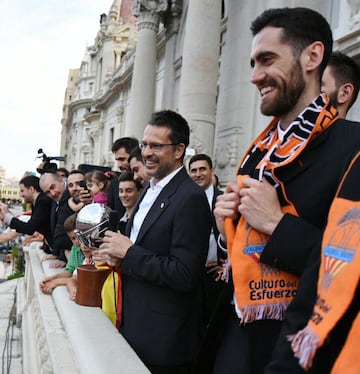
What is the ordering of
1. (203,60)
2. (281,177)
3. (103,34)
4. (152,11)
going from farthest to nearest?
(103,34) < (152,11) < (203,60) < (281,177)

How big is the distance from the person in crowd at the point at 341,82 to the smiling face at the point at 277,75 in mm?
793

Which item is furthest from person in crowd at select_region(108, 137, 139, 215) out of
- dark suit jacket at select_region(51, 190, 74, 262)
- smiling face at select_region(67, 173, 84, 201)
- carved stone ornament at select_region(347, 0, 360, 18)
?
carved stone ornament at select_region(347, 0, 360, 18)

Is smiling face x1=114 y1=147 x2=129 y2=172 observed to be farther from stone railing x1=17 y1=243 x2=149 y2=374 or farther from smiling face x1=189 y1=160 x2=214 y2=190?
stone railing x1=17 y1=243 x2=149 y2=374

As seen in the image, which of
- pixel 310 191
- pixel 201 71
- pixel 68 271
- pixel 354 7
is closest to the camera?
pixel 310 191

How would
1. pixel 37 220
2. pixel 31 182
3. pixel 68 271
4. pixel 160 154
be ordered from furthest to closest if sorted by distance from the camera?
pixel 31 182 < pixel 37 220 < pixel 68 271 < pixel 160 154

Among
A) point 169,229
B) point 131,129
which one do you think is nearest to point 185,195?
point 169,229

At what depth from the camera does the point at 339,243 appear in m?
1.10

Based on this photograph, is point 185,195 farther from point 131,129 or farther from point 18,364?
point 131,129

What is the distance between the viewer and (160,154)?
251 centimetres

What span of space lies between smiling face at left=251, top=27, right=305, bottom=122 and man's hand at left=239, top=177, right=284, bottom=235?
11.5 inches

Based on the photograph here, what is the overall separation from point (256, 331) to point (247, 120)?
8379 mm

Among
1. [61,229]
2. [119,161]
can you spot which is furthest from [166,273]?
[119,161]

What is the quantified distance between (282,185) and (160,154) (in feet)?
3.79

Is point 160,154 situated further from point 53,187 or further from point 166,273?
point 53,187
